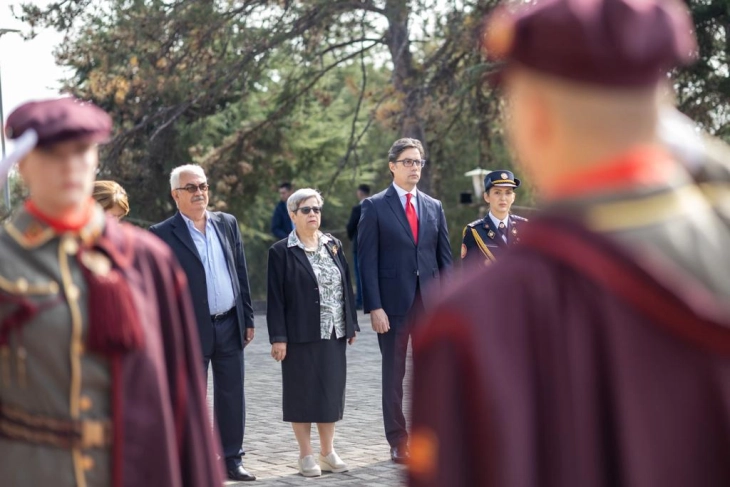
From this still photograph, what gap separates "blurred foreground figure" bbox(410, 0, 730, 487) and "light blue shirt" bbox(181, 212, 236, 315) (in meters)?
6.10

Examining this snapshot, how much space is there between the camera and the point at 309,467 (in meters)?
8.28

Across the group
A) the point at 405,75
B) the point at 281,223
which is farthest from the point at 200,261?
the point at 405,75

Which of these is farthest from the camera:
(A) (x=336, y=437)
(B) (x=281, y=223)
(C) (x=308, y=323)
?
(B) (x=281, y=223)

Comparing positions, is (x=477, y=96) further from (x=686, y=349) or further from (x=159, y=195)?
(x=686, y=349)

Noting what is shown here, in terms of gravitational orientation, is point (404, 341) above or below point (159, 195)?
below

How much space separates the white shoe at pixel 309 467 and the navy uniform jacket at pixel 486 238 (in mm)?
1747

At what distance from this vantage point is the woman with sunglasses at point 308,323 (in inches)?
333

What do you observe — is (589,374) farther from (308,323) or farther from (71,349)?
(308,323)

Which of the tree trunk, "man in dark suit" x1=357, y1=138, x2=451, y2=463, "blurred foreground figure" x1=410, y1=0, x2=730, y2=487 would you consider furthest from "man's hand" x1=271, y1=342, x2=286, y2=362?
the tree trunk

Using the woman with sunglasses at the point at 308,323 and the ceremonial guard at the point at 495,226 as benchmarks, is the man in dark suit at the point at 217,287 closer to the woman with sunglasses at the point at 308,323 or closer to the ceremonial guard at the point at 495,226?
the woman with sunglasses at the point at 308,323

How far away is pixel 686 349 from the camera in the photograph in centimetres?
206

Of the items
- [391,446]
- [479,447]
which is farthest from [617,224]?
[391,446]

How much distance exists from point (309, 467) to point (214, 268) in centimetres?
136

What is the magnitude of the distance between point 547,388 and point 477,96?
54.8 feet
